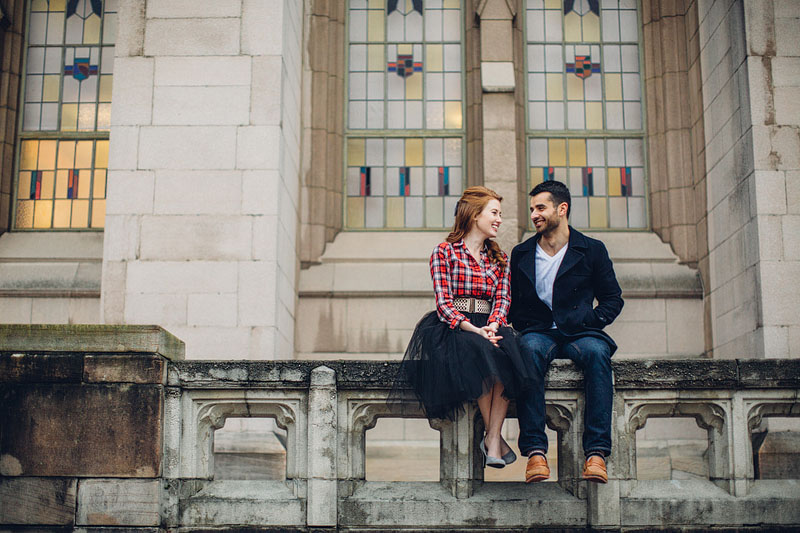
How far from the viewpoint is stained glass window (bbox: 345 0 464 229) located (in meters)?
12.4

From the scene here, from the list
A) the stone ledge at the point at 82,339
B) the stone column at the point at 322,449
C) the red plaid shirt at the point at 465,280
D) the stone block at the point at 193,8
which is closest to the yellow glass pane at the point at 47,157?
the stone block at the point at 193,8

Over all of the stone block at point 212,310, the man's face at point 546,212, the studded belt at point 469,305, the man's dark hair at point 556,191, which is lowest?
the studded belt at point 469,305

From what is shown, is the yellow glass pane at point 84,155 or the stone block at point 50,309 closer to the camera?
the stone block at point 50,309

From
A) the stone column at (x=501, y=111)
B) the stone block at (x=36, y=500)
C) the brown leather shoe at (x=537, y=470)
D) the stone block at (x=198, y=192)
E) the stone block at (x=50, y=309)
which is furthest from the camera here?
the stone column at (x=501, y=111)

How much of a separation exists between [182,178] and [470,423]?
18.2 ft

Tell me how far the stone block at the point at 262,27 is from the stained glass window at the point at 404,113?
2.42 m

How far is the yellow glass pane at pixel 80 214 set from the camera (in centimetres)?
1216

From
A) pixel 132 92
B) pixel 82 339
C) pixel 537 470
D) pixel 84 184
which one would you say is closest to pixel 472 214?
pixel 537 470

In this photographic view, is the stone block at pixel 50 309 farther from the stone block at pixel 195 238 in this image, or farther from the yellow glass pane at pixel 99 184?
the stone block at pixel 195 238

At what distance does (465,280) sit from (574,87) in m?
7.32

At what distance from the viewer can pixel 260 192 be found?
10.1 meters

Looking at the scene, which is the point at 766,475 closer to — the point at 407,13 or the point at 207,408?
the point at 207,408

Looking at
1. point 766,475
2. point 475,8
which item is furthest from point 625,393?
point 475,8

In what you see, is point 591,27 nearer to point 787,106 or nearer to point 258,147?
point 787,106
